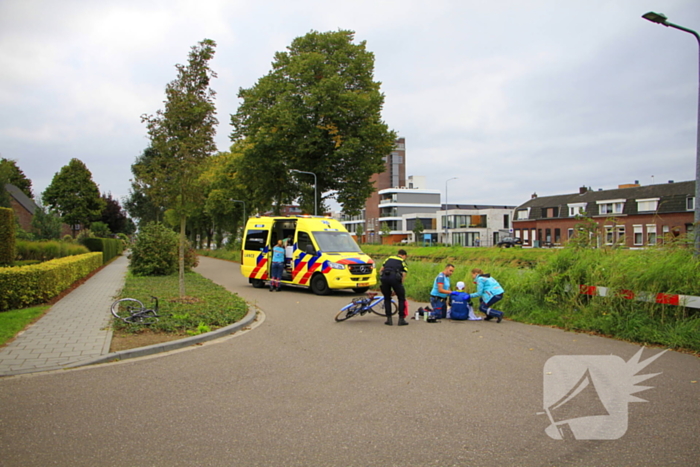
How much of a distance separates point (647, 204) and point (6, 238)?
61630mm

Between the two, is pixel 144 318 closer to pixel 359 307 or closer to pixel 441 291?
pixel 359 307

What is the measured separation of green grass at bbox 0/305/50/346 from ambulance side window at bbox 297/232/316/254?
287 inches

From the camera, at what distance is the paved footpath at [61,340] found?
21.7 ft

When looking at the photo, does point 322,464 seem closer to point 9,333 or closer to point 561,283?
point 9,333

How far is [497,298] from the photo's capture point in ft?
34.2

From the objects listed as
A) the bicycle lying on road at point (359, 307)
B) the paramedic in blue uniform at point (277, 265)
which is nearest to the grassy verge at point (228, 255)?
the paramedic in blue uniform at point (277, 265)

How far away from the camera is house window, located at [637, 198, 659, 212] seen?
5760 cm

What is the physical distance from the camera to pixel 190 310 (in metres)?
10.7

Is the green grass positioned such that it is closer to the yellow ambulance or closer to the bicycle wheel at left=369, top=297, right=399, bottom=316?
the bicycle wheel at left=369, top=297, right=399, bottom=316

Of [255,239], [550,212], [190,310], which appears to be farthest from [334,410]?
[550,212]

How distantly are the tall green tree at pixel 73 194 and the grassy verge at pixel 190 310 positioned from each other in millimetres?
38838

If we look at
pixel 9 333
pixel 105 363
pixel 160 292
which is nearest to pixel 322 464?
pixel 105 363

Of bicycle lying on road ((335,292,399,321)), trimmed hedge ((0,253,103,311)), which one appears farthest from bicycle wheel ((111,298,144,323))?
bicycle lying on road ((335,292,399,321))

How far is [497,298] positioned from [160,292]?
934cm
